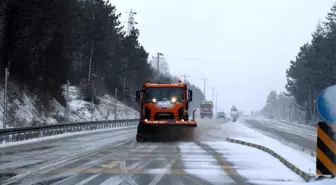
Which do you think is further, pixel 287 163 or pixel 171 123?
pixel 171 123

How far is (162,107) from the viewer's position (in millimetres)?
25344

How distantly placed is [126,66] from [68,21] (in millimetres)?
30942

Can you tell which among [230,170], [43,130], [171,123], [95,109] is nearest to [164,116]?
[171,123]

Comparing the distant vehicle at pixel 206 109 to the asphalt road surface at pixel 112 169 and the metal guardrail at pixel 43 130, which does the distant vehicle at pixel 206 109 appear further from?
the asphalt road surface at pixel 112 169

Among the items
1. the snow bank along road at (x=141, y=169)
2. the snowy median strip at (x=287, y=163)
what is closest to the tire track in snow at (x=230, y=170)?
the snow bank along road at (x=141, y=169)

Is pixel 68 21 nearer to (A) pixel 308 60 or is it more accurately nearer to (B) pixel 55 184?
(B) pixel 55 184

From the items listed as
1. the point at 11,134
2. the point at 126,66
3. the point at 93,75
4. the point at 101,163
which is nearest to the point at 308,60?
the point at 126,66

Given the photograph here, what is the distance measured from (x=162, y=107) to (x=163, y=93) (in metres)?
0.95

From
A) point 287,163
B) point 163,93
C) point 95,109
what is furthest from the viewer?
point 95,109

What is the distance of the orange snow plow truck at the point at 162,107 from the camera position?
985 inches

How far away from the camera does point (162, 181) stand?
1094 cm

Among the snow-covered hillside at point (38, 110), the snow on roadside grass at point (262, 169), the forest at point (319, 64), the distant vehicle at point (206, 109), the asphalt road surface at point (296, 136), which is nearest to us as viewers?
the snow on roadside grass at point (262, 169)

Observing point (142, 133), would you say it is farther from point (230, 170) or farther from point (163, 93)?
point (230, 170)

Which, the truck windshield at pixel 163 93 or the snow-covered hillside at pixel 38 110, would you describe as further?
the snow-covered hillside at pixel 38 110
